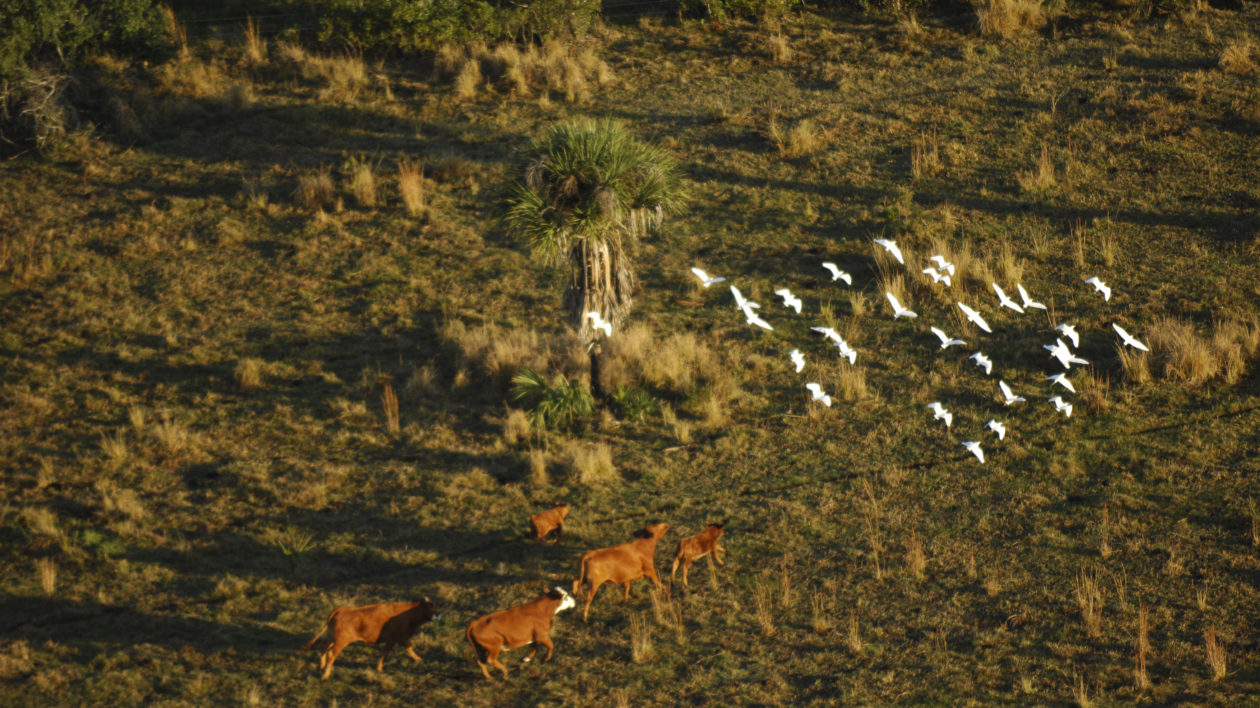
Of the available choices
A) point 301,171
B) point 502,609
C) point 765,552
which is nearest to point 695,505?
point 765,552

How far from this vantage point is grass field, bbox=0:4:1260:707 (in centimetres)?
1007

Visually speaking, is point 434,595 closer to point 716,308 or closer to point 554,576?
point 554,576

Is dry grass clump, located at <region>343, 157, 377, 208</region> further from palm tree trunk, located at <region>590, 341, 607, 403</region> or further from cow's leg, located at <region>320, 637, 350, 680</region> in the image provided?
cow's leg, located at <region>320, 637, 350, 680</region>

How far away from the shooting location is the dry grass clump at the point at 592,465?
12.9 m

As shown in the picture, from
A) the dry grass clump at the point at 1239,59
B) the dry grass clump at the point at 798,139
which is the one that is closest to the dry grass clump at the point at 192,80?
the dry grass clump at the point at 798,139

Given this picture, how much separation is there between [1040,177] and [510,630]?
14281 millimetres

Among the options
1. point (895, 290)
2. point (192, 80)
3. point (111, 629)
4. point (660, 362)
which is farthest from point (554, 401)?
point (192, 80)

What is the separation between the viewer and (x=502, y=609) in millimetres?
10656

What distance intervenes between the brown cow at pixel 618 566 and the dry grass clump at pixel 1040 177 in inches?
479

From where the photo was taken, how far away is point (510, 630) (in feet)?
31.4

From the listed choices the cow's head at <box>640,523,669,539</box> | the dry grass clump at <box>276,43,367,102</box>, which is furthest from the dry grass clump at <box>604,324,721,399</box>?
the dry grass clump at <box>276,43,367,102</box>

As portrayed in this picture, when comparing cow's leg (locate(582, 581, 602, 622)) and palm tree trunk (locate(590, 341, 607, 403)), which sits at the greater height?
palm tree trunk (locate(590, 341, 607, 403))

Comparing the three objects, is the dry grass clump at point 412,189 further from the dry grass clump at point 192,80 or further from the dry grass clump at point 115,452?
the dry grass clump at point 115,452

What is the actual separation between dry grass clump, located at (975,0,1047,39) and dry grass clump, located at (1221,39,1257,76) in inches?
169
